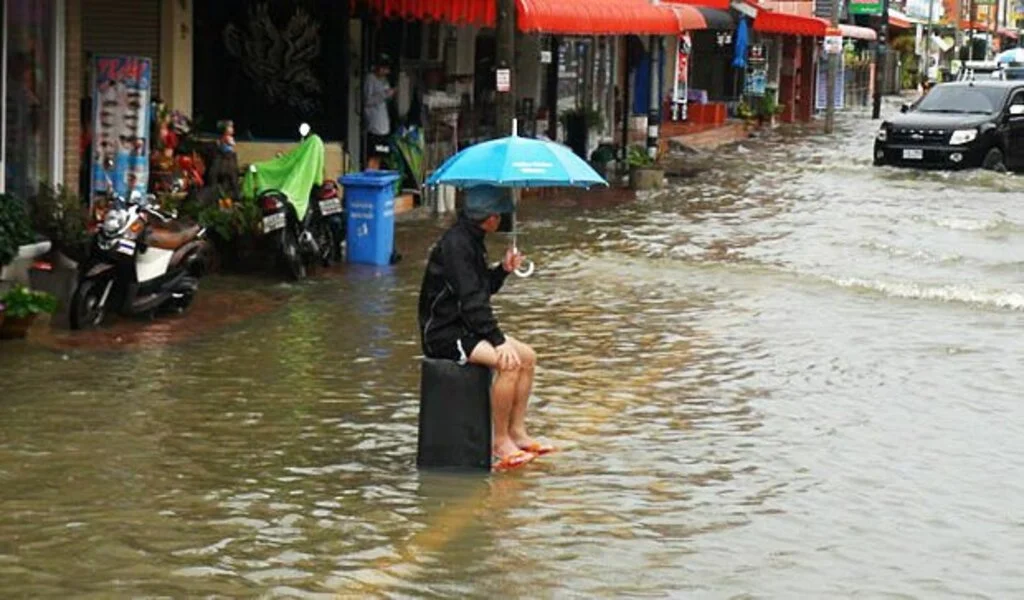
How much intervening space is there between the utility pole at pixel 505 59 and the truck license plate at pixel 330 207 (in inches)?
168

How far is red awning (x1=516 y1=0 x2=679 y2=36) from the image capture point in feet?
74.4

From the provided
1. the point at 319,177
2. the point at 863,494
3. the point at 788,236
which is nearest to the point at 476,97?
the point at 788,236

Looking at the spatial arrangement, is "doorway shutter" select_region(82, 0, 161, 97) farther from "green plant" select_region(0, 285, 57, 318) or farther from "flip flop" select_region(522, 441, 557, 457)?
"flip flop" select_region(522, 441, 557, 457)

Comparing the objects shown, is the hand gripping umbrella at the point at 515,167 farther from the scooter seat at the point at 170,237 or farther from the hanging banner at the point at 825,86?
the hanging banner at the point at 825,86

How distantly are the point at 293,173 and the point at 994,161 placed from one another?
19684 mm

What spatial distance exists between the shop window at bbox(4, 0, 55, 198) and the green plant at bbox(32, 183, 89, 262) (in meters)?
0.41

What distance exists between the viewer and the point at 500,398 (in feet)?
31.5

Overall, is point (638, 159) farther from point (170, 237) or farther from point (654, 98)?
point (170, 237)

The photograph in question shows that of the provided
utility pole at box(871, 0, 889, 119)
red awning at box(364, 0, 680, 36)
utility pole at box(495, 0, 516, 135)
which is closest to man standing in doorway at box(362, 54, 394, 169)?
red awning at box(364, 0, 680, 36)

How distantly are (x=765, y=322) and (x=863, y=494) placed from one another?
6088mm

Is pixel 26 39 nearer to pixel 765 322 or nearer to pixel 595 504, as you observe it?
pixel 765 322

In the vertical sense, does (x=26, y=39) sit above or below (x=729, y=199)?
above

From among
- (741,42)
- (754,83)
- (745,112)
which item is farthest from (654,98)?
(754,83)

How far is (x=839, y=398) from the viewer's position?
12164 millimetres
